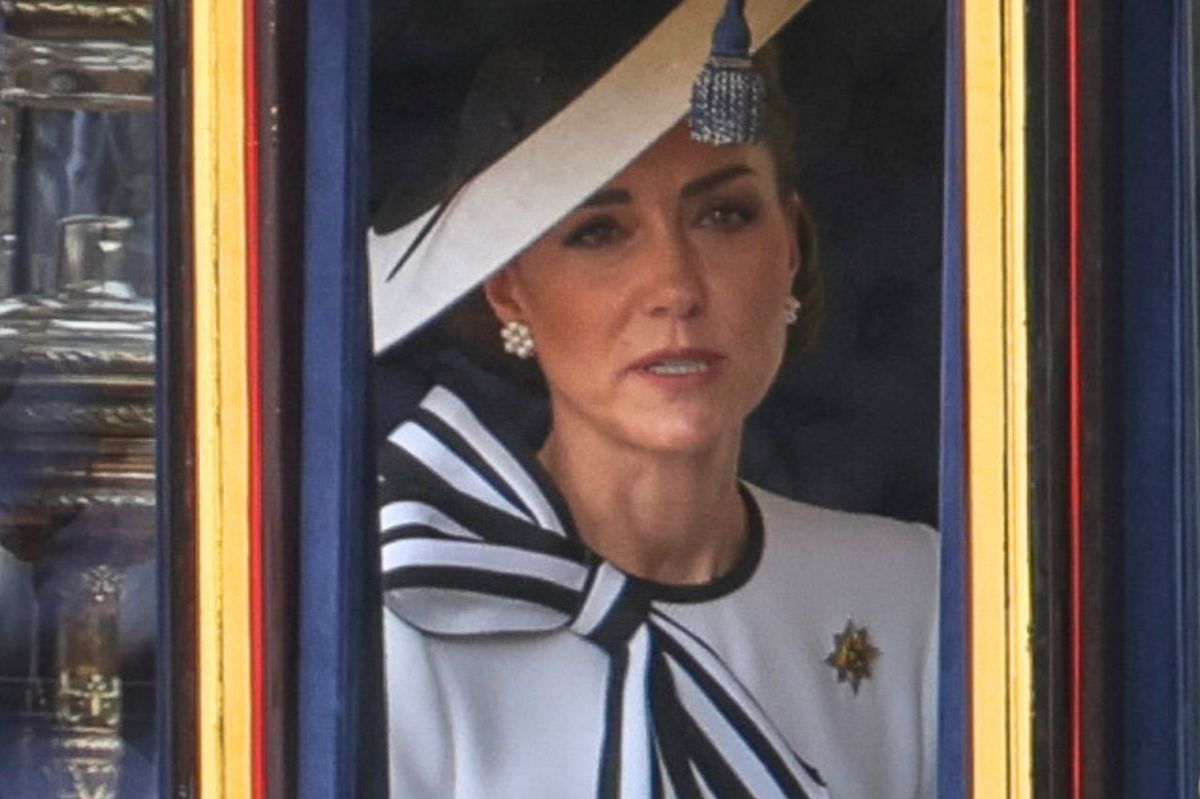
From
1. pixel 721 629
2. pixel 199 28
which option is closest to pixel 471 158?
pixel 199 28

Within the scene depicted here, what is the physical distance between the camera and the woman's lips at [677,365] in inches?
103

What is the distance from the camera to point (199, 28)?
249 centimetres

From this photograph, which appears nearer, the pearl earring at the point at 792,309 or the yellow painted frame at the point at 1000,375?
the yellow painted frame at the point at 1000,375

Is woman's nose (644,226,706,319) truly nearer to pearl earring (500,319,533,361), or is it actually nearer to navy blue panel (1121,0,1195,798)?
pearl earring (500,319,533,361)

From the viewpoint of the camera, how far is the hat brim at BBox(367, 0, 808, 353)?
8.43 feet

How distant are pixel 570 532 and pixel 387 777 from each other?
27 centimetres

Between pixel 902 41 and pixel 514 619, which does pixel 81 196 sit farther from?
pixel 902 41

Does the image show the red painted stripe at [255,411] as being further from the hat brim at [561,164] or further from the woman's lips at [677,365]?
the woman's lips at [677,365]

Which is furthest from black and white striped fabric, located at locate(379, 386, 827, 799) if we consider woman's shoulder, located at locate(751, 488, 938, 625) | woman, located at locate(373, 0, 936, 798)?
woman's shoulder, located at locate(751, 488, 938, 625)

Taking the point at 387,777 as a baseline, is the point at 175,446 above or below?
above

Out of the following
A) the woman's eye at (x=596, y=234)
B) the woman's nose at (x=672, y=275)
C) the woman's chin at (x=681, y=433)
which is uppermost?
the woman's eye at (x=596, y=234)

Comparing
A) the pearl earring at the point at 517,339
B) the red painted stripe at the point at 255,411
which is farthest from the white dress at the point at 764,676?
the pearl earring at the point at 517,339

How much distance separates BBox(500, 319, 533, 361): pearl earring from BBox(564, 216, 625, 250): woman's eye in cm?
9

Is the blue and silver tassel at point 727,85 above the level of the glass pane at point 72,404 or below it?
above
